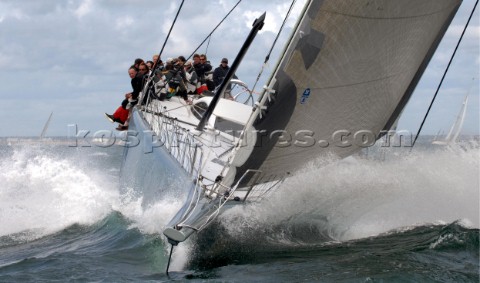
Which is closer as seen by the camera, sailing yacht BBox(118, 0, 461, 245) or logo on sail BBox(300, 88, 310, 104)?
sailing yacht BBox(118, 0, 461, 245)

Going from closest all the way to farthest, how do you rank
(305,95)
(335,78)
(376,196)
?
(305,95), (335,78), (376,196)

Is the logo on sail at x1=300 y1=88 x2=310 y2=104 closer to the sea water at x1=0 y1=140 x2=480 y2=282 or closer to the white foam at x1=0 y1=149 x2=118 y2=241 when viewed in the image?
the sea water at x1=0 y1=140 x2=480 y2=282

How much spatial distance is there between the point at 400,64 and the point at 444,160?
8.25 ft

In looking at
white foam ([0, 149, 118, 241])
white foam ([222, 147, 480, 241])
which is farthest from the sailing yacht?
→ white foam ([0, 149, 118, 241])

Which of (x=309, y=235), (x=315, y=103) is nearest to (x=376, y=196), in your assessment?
(x=309, y=235)

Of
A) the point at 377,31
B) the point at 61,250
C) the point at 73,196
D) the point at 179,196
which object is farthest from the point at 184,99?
the point at 377,31

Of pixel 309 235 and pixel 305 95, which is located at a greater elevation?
pixel 305 95

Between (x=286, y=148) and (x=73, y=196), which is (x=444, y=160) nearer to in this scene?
(x=286, y=148)

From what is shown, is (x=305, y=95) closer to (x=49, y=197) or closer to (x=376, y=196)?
(x=376, y=196)

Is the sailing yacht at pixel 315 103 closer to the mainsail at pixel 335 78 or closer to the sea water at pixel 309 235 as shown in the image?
the mainsail at pixel 335 78

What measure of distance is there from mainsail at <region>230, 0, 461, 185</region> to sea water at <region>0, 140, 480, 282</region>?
489 mm

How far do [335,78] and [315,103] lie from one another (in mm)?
297

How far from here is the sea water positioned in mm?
6688

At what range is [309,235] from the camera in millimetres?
8055
